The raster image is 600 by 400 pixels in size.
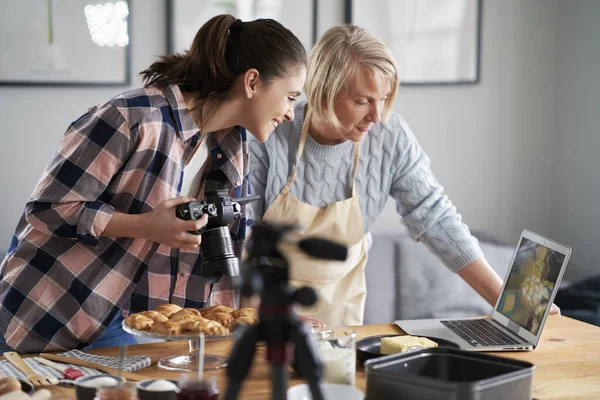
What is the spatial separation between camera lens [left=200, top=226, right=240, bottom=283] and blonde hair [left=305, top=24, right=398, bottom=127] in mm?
658

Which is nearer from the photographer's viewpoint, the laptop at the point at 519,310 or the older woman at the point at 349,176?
the laptop at the point at 519,310

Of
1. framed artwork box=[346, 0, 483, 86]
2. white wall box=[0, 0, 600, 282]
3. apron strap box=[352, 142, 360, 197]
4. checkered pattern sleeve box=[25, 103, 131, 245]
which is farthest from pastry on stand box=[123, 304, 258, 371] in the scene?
framed artwork box=[346, 0, 483, 86]

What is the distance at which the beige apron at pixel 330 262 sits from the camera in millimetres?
2336

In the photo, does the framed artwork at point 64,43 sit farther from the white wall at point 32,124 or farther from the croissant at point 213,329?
the croissant at point 213,329

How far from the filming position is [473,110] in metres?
3.99

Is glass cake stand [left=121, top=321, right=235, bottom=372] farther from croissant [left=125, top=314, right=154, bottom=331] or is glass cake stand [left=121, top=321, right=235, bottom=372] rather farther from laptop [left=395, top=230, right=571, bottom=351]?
laptop [left=395, top=230, right=571, bottom=351]

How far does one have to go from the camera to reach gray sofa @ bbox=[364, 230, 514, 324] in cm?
355

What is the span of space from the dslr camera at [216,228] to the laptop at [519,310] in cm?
51

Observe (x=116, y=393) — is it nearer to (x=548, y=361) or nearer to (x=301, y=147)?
(x=548, y=361)

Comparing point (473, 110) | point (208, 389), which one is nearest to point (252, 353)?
point (208, 389)

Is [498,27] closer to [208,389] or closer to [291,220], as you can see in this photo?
[291,220]

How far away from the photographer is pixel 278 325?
997mm

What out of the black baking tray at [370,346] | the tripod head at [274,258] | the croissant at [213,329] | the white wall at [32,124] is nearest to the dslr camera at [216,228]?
the croissant at [213,329]

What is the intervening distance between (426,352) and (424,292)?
7.05ft
